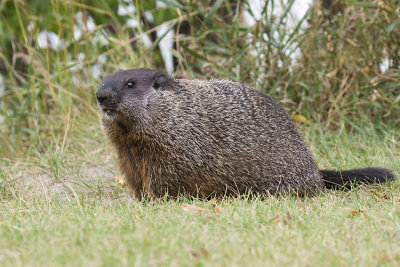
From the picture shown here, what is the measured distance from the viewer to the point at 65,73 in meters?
7.29

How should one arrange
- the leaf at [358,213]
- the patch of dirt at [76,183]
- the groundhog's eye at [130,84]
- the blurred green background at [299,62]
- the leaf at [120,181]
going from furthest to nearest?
the blurred green background at [299,62] < the leaf at [120,181] < the patch of dirt at [76,183] < the groundhog's eye at [130,84] < the leaf at [358,213]

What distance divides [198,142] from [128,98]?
0.64 meters

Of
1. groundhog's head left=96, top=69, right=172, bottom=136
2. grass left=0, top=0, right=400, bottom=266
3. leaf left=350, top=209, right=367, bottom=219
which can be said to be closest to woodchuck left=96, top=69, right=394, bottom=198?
groundhog's head left=96, top=69, right=172, bottom=136

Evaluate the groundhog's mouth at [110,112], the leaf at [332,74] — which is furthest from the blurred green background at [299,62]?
the groundhog's mouth at [110,112]

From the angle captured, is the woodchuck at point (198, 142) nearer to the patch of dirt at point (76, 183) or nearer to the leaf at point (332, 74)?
the patch of dirt at point (76, 183)

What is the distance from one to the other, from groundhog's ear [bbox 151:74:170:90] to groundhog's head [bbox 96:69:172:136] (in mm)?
20

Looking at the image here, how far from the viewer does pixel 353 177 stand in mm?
4664

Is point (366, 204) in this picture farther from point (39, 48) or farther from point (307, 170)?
point (39, 48)

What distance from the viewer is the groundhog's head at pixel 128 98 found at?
409 centimetres

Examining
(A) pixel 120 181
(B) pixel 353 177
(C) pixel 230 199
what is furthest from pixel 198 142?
(B) pixel 353 177

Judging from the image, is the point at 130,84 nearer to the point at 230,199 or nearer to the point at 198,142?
the point at 198,142

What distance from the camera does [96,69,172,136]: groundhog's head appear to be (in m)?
4.09

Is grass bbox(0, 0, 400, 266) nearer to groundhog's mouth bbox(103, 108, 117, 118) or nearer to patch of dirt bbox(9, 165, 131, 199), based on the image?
patch of dirt bbox(9, 165, 131, 199)

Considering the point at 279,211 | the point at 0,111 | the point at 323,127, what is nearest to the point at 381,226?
the point at 279,211
